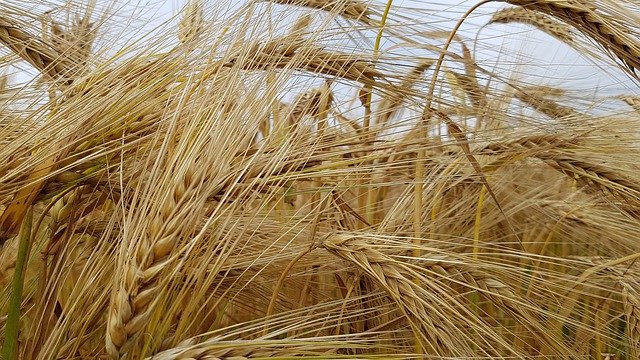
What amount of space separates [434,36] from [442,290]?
0.63m

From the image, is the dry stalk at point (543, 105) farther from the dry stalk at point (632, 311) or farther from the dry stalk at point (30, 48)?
the dry stalk at point (30, 48)

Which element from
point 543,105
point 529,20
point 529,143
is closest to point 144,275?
point 529,143

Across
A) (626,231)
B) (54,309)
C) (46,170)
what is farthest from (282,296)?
(626,231)

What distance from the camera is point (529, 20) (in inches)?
71.6

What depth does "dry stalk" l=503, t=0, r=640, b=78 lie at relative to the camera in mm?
1310

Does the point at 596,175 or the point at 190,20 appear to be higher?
the point at 190,20

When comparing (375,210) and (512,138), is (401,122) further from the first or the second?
→ (375,210)

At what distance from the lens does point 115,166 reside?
1.17 m

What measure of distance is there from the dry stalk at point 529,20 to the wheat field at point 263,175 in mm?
99

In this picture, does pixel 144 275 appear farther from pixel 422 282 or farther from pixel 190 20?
pixel 190 20

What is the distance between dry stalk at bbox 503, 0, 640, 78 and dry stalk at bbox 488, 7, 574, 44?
38 centimetres

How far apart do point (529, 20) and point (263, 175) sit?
0.98 metres

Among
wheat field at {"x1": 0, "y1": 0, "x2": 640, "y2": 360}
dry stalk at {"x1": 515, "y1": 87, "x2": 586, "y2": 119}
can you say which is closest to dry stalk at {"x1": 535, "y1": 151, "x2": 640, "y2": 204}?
wheat field at {"x1": 0, "y1": 0, "x2": 640, "y2": 360}

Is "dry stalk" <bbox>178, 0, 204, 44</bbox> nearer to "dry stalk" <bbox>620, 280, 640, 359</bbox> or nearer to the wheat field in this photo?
the wheat field
